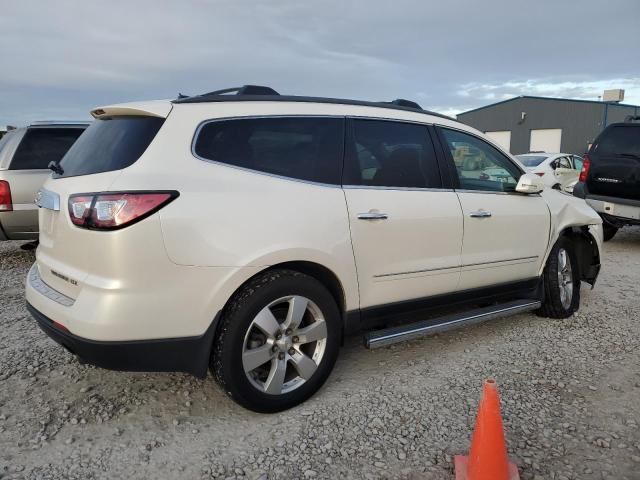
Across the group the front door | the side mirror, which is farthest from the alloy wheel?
the side mirror

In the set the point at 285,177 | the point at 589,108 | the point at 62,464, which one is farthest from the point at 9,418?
the point at 589,108

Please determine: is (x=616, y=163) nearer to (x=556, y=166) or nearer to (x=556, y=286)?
(x=556, y=286)

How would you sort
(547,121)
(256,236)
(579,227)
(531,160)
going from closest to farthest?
(256,236), (579,227), (531,160), (547,121)

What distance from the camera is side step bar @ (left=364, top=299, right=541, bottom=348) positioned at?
3303 mm

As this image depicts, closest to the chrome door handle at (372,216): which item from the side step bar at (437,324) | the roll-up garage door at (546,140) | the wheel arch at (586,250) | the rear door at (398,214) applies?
the rear door at (398,214)

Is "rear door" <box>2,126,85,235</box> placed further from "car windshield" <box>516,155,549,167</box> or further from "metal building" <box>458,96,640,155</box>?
"metal building" <box>458,96,640,155</box>

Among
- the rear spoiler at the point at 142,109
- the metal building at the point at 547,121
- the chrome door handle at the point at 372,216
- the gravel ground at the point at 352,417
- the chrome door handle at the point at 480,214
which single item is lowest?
the gravel ground at the point at 352,417

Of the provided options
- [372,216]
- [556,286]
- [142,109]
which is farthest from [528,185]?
[142,109]

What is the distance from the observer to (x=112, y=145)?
2.78m

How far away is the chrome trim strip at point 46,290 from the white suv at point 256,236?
0.04 ft

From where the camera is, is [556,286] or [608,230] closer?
[556,286]

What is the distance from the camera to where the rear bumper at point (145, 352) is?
8.21 feet

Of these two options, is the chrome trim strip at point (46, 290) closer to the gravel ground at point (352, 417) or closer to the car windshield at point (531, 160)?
the gravel ground at point (352, 417)

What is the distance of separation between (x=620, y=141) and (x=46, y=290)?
8.03 m
